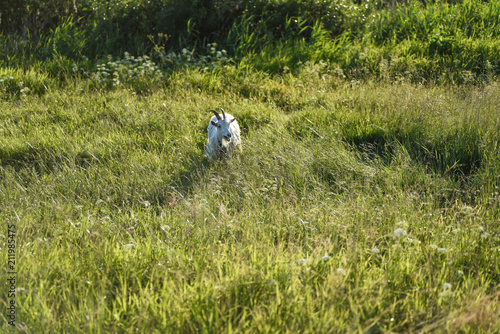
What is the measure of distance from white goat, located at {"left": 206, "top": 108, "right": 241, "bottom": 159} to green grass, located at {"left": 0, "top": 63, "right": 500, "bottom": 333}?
0.19 meters

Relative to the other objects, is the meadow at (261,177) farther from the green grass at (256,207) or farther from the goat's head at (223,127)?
the goat's head at (223,127)

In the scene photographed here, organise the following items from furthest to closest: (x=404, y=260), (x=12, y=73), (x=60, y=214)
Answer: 1. (x=12, y=73)
2. (x=60, y=214)
3. (x=404, y=260)

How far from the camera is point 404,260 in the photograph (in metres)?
3.09

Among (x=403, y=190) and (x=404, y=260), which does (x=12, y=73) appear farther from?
(x=404, y=260)

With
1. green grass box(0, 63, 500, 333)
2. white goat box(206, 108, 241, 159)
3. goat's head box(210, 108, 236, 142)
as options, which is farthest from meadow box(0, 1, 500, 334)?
goat's head box(210, 108, 236, 142)

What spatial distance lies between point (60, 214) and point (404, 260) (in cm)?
307

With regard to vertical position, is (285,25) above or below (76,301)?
above

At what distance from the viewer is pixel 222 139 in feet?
18.9

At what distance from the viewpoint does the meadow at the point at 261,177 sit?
269cm

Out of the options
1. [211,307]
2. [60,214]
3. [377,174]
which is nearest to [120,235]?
[60,214]

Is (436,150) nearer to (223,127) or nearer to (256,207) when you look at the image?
(256,207)

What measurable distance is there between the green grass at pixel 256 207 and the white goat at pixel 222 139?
0.19m

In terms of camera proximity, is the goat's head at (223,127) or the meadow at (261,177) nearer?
the meadow at (261,177)

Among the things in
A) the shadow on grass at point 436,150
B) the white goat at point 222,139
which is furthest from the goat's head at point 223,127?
the shadow on grass at point 436,150
